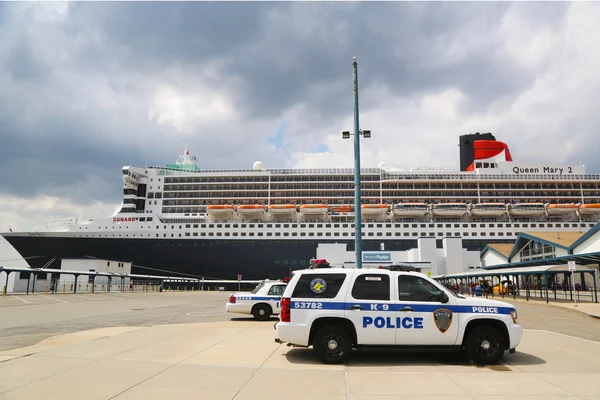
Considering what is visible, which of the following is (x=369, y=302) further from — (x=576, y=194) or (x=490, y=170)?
(x=576, y=194)

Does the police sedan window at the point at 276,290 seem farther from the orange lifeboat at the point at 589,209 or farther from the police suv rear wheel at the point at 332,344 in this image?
the orange lifeboat at the point at 589,209

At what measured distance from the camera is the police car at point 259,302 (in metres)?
14.8

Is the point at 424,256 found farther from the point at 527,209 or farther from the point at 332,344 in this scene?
the point at 332,344

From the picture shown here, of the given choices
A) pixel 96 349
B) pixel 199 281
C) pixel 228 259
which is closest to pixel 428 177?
pixel 228 259

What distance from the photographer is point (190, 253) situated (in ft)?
171

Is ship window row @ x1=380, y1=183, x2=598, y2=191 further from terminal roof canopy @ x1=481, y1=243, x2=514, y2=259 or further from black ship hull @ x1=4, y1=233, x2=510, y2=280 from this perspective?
terminal roof canopy @ x1=481, y1=243, x2=514, y2=259

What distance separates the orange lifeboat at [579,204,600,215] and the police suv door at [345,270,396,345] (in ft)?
195

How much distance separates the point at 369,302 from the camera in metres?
7.43

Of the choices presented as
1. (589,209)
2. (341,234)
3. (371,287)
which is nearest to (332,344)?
(371,287)

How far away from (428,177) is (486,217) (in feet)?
30.5

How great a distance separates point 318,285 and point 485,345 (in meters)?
3.13

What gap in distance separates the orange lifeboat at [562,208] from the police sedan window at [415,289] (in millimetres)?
56240

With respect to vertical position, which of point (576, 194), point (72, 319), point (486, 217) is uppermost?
point (576, 194)

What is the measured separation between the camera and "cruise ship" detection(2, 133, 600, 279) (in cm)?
5197
